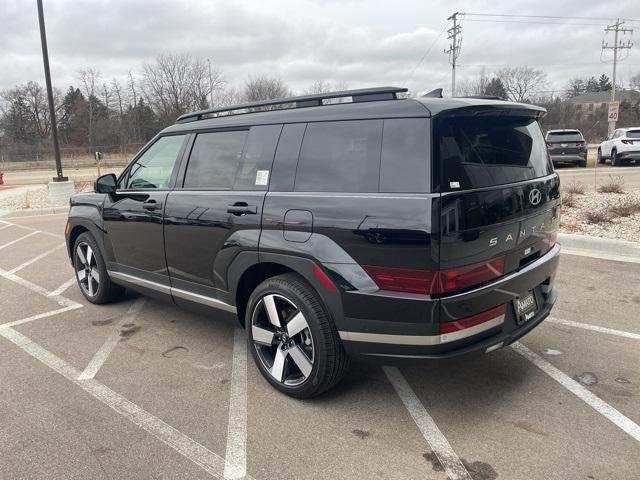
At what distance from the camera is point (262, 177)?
132 inches

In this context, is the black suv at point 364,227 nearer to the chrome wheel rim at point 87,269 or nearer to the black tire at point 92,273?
the black tire at point 92,273

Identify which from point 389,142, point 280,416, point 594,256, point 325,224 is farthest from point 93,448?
point 594,256

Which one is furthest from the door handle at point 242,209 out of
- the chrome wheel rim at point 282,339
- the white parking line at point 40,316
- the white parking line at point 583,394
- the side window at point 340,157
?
the white parking line at point 40,316

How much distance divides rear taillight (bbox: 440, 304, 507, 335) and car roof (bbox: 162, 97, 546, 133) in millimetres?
1117

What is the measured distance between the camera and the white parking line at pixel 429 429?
8.32 ft

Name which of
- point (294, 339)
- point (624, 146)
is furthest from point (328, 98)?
point (624, 146)

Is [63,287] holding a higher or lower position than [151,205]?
lower

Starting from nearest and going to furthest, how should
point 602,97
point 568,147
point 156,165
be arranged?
point 156,165
point 568,147
point 602,97

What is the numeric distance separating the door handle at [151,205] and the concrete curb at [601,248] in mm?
5638

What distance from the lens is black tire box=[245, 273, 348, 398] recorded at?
2973mm

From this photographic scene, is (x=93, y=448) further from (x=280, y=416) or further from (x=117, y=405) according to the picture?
(x=280, y=416)

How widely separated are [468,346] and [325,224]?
1.06 metres

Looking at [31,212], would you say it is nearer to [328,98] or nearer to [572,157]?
[328,98]

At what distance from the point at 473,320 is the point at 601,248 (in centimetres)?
532
